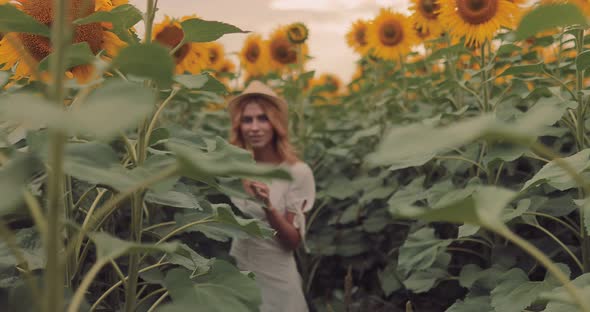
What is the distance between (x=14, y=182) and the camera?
0.55 meters

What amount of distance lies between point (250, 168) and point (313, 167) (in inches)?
116

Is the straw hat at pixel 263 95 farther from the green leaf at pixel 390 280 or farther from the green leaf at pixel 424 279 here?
the green leaf at pixel 424 279

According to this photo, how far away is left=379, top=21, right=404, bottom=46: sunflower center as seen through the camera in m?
3.50

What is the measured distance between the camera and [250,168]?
1.90 feet

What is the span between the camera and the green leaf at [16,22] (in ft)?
2.99

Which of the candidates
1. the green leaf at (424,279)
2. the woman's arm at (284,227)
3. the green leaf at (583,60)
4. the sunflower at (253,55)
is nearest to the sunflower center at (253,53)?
the sunflower at (253,55)

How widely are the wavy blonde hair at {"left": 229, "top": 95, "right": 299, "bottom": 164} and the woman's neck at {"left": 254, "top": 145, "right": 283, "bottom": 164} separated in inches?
0.8

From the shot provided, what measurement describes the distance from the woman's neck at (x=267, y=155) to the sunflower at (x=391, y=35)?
3.36 ft

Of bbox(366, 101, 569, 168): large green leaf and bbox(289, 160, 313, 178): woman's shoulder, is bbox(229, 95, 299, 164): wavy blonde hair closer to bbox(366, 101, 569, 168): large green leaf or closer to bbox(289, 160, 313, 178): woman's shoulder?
bbox(289, 160, 313, 178): woman's shoulder

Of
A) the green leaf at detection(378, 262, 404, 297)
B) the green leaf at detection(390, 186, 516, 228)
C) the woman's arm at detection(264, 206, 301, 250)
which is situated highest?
the green leaf at detection(390, 186, 516, 228)

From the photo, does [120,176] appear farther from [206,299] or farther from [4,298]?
[4,298]

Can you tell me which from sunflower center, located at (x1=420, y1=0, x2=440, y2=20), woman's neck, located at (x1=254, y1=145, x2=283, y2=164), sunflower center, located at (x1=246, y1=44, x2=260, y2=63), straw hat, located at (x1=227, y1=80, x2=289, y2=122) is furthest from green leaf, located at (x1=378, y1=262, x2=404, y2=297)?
sunflower center, located at (x1=246, y1=44, x2=260, y2=63)

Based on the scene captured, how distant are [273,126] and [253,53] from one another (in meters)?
1.55

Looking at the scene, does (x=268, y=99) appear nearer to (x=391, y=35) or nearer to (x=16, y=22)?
(x=391, y=35)
